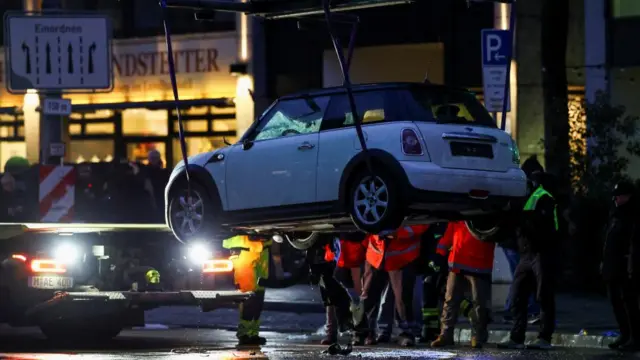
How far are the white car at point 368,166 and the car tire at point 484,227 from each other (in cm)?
36

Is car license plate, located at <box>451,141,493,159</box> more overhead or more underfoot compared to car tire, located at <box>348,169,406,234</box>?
more overhead

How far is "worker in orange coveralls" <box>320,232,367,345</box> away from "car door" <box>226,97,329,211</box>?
1646mm

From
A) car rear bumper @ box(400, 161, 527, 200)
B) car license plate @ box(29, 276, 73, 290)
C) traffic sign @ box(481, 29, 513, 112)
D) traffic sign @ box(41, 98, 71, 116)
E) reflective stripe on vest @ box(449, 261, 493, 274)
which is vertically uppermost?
traffic sign @ box(481, 29, 513, 112)

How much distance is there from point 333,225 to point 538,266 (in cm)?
297

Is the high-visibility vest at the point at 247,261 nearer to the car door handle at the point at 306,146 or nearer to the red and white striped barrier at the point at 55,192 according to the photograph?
the car door handle at the point at 306,146

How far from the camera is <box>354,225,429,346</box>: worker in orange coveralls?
1650 centimetres

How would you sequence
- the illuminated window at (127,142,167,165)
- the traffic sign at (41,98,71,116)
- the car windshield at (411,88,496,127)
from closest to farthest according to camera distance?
1. the car windshield at (411,88,496,127)
2. the traffic sign at (41,98,71,116)
3. the illuminated window at (127,142,167,165)

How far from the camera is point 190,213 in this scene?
15008 millimetres

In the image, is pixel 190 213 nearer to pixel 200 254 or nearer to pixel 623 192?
pixel 200 254

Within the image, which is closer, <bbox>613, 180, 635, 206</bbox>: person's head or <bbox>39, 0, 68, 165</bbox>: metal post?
<bbox>613, 180, 635, 206</bbox>: person's head

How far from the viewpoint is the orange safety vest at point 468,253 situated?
16.2 metres

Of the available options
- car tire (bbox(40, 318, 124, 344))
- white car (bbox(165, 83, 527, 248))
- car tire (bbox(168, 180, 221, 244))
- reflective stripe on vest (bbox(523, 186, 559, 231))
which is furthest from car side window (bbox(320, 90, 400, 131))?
car tire (bbox(40, 318, 124, 344))

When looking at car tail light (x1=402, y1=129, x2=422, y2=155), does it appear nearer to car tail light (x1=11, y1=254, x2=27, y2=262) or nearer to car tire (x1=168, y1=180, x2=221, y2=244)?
car tire (x1=168, y1=180, x2=221, y2=244)

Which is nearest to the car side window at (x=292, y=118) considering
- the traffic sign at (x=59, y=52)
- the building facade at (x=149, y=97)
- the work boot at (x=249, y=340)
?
the work boot at (x=249, y=340)
